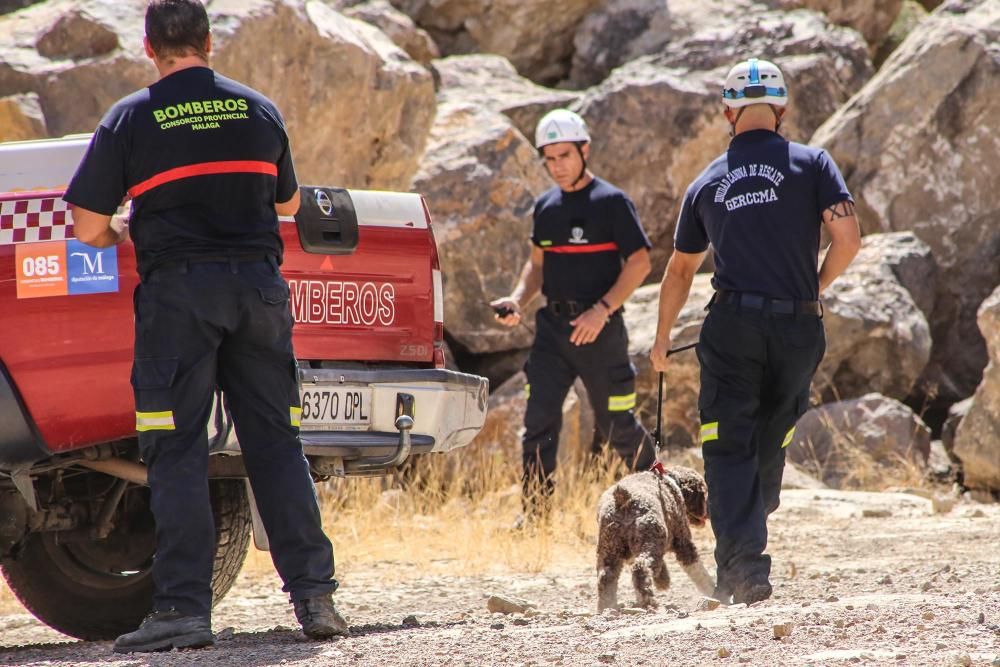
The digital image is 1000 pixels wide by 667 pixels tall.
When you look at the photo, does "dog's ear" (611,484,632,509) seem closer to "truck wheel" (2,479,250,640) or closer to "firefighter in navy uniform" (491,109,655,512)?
"truck wheel" (2,479,250,640)

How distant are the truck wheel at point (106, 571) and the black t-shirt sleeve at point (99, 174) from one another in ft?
4.84

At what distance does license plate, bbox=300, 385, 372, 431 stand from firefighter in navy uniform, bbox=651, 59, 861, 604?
53.6 inches

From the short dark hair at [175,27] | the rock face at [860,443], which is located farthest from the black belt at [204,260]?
the rock face at [860,443]

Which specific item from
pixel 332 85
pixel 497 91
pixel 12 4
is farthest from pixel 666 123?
pixel 12 4

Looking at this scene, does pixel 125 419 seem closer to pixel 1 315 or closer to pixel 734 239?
pixel 1 315

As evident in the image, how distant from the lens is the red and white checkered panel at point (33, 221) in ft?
15.2

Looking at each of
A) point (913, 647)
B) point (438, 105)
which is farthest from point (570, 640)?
point (438, 105)

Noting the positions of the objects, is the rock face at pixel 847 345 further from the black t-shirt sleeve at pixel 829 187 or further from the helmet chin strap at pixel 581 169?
the black t-shirt sleeve at pixel 829 187

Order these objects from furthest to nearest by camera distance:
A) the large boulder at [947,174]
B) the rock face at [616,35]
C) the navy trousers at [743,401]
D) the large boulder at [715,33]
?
the rock face at [616,35], the large boulder at [715,33], the large boulder at [947,174], the navy trousers at [743,401]

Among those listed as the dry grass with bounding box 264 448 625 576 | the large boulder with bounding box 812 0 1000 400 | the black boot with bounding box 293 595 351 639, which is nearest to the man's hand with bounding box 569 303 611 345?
the dry grass with bounding box 264 448 625 576

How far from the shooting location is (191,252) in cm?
432

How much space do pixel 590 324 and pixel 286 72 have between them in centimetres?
406

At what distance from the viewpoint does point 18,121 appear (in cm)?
925

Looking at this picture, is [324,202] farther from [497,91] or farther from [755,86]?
[497,91]
